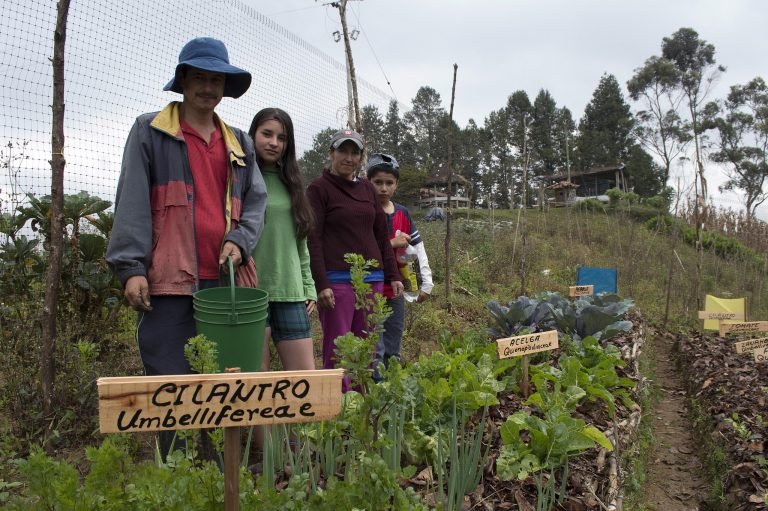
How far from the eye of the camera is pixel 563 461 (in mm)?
2209

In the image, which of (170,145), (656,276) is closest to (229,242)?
(170,145)

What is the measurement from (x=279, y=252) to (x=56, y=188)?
3.94 feet

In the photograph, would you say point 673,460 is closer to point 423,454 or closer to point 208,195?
point 423,454

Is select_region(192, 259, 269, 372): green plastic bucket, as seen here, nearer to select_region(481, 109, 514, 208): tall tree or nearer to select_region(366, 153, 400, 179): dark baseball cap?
select_region(366, 153, 400, 179): dark baseball cap

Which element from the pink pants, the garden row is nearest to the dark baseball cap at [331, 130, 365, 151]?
the pink pants

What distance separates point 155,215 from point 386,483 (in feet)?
4.26

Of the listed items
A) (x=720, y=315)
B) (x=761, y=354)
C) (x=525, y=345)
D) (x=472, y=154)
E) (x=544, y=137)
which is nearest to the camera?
(x=525, y=345)

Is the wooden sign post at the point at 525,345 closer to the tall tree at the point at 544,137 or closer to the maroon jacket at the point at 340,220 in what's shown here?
the maroon jacket at the point at 340,220

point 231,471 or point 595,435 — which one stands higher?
point 231,471

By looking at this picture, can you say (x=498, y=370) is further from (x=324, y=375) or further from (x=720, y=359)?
(x=720, y=359)

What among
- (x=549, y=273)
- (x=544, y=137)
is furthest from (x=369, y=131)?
(x=544, y=137)

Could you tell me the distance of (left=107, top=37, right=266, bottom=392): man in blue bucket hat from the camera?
74.9 inches

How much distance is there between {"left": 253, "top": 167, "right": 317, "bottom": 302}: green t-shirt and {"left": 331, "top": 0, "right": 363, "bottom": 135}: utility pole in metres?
3.61

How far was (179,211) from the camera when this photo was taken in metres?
2.00
